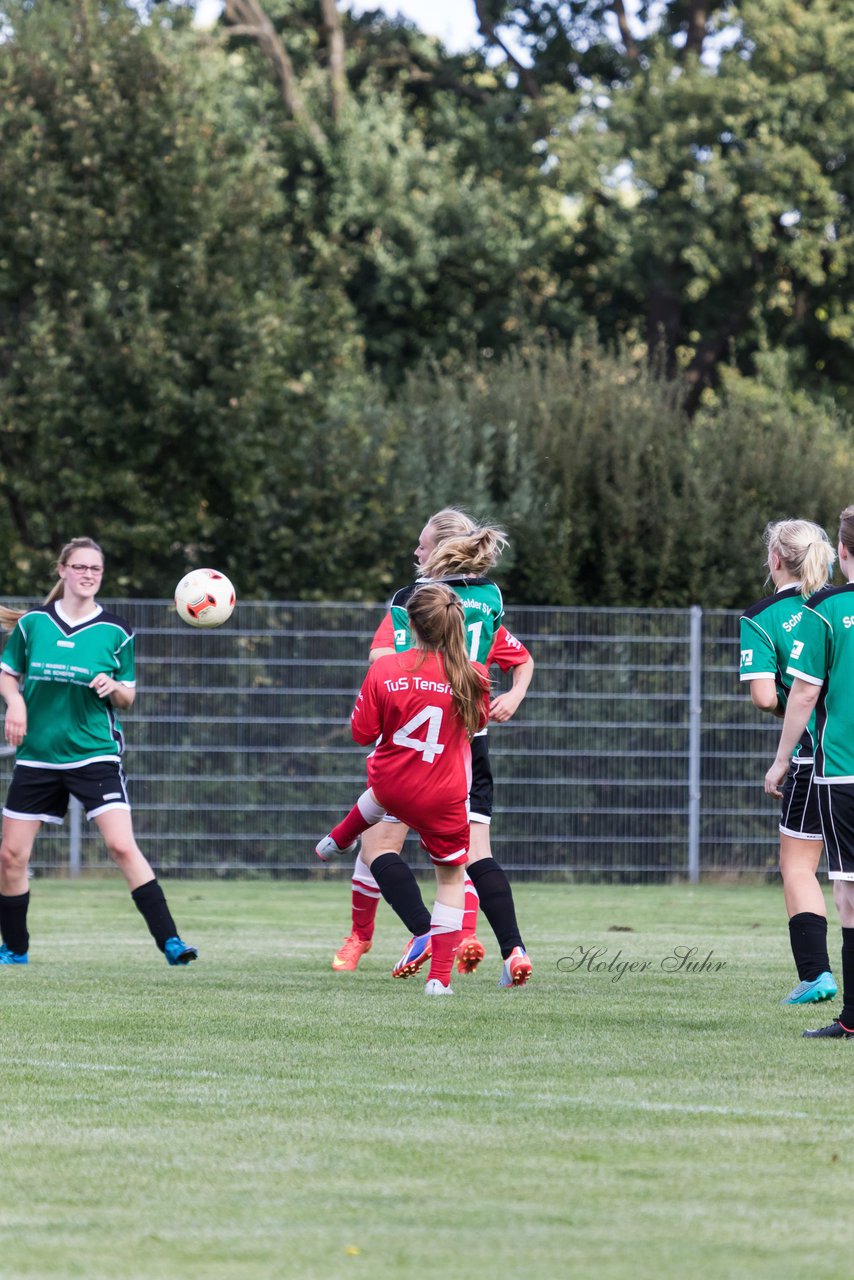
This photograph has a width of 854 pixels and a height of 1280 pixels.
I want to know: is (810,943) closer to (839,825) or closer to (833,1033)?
(833,1033)

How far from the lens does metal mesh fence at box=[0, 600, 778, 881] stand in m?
16.4

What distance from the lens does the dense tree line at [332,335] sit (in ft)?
56.5

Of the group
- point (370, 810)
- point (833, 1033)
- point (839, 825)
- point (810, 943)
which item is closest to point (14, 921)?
point (370, 810)

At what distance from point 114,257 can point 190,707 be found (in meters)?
4.42

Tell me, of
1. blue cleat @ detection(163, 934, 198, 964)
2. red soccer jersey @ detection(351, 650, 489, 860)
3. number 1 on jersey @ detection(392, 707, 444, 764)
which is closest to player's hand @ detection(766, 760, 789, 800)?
red soccer jersey @ detection(351, 650, 489, 860)

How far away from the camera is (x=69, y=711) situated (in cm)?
892

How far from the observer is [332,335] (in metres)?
19.2

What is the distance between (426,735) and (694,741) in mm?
9616

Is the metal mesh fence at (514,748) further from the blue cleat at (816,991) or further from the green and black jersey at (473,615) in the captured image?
the blue cleat at (816,991)

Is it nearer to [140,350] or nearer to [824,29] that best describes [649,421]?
[140,350]

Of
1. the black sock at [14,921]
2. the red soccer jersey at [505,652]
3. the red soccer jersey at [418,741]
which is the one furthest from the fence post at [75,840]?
the red soccer jersey at [418,741]

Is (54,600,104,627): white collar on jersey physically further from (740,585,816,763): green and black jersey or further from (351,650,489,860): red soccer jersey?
(740,585,816,763): green and black jersey

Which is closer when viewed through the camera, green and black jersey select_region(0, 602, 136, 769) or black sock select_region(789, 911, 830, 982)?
black sock select_region(789, 911, 830, 982)

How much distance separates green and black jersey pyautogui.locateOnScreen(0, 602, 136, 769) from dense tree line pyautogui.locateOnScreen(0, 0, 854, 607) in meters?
8.13
